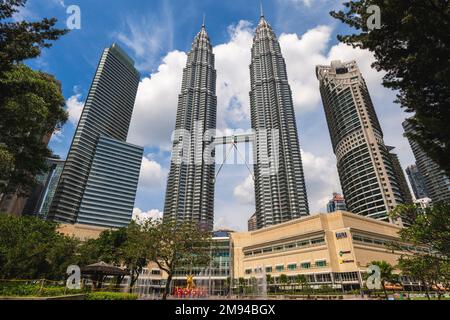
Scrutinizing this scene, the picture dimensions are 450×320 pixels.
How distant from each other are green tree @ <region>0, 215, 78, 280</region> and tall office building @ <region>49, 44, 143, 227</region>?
86778 millimetres

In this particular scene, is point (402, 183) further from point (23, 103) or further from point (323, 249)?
point (23, 103)

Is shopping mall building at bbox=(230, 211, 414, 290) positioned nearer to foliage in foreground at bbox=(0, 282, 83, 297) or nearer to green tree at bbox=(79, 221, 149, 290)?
green tree at bbox=(79, 221, 149, 290)

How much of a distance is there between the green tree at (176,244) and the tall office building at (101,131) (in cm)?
10947

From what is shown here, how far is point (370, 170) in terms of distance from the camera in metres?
95.4

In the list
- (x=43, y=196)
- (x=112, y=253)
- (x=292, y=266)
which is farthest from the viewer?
(x=43, y=196)

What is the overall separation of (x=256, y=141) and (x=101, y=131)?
299 feet

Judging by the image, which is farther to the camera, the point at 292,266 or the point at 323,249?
the point at 292,266

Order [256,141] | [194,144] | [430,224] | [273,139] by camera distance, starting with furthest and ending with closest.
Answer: [194,144] < [273,139] < [256,141] < [430,224]

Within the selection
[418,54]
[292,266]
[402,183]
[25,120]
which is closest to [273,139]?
[402,183]

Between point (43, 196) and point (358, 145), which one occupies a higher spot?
point (358, 145)

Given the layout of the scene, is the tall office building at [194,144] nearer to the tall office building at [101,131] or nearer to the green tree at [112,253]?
the tall office building at [101,131]

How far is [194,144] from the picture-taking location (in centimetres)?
13550
